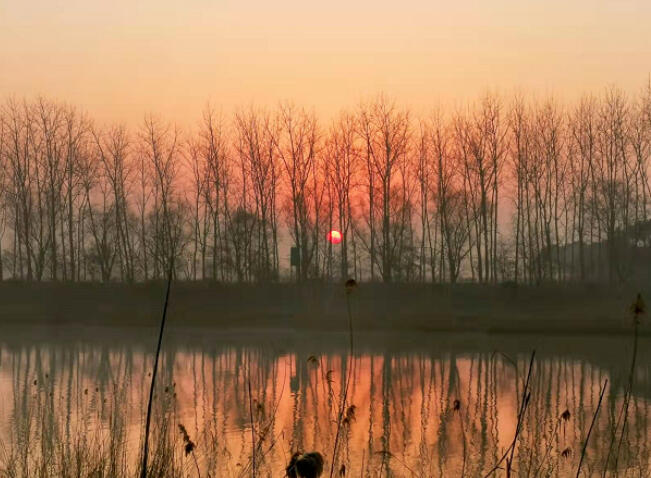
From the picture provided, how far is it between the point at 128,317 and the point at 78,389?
21.1m

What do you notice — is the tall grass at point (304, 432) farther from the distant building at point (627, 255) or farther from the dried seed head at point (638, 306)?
the distant building at point (627, 255)

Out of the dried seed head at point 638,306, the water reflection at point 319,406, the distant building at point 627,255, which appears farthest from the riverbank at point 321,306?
the dried seed head at point 638,306

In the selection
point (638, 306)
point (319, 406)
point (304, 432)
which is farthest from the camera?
point (319, 406)

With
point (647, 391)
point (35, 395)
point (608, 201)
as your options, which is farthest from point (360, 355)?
point (608, 201)

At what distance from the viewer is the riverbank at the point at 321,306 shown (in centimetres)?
3097

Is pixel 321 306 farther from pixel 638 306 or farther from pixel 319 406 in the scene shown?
pixel 638 306

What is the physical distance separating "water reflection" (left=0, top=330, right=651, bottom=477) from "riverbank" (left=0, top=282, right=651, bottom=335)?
5214 mm

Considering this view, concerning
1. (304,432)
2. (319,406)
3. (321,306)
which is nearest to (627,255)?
(321,306)

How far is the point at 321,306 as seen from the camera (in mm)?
34312

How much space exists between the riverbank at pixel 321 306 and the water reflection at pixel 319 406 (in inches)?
205

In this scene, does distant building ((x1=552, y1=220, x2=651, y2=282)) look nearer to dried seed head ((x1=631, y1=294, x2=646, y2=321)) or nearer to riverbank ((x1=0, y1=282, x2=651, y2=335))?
riverbank ((x1=0, y1=282, x2=651, y2=335))

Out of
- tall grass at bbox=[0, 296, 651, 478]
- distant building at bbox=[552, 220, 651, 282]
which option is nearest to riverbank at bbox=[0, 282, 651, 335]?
distant building at bbox=[552, 220, 651, 282]

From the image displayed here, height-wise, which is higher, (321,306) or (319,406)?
(321,306)

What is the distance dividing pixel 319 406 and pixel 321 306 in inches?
894
